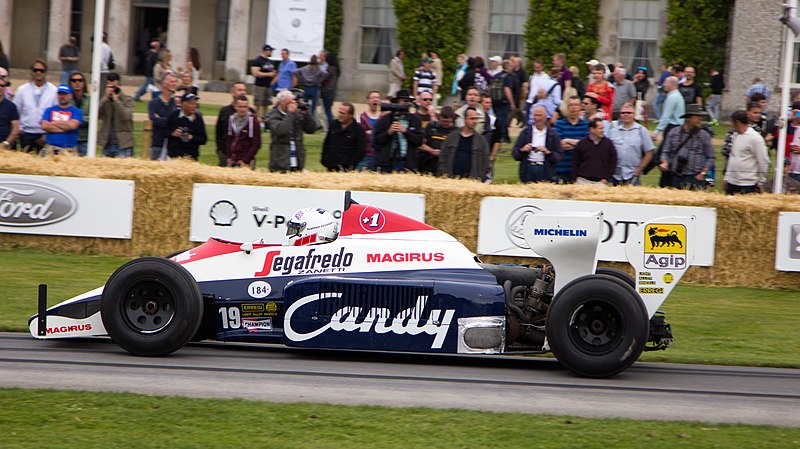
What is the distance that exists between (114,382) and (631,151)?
9.24 meters

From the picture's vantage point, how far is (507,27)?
105 feet

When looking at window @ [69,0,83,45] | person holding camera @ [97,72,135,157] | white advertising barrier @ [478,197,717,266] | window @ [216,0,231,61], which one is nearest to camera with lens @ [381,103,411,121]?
white advertising barrier @ [478,197,717,266]

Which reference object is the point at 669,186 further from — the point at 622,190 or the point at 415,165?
the point at 415,165

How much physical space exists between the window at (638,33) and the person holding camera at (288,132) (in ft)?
58.6

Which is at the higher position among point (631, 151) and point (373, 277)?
point (631, 151)

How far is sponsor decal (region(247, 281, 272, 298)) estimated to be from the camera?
352 inches

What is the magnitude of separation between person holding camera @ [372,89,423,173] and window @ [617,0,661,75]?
57.9 feet

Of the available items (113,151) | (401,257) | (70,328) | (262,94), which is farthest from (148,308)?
(262,94)

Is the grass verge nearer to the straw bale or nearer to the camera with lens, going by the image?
the straw bale

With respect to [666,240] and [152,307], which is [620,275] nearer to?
[666,240]

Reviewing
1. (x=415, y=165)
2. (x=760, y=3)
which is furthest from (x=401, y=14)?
(x=415, y=165)

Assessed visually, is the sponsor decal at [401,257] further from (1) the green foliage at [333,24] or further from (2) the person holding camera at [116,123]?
(1) the green foliage at [333,24]

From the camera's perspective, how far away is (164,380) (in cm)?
804

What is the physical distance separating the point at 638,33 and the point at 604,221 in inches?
749
